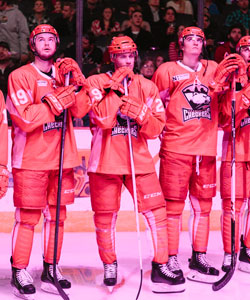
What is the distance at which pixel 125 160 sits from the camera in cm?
360

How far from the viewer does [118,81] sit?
137 inches

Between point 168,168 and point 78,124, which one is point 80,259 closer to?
point 168,168

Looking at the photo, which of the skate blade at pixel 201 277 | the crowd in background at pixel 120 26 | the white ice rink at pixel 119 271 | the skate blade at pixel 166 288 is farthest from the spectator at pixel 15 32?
the skate blade at pixel 166 288

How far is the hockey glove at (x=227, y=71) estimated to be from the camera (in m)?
3.65

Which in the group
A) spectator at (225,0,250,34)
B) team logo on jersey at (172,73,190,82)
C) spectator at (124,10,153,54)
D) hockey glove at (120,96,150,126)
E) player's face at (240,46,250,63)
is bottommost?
hockey glove at (120,96,150,126)

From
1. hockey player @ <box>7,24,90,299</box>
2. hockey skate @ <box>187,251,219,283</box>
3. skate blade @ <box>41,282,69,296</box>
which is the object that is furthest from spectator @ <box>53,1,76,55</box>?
skate blade @ <box>41,282,69,296</box>

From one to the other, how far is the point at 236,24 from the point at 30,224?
14.7 ft

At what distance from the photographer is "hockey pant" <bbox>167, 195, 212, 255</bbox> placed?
3.84 m

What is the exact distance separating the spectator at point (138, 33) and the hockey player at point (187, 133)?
3099 mm

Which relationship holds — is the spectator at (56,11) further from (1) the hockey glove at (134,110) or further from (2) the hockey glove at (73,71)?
(1) the hockey glove at (134,110)

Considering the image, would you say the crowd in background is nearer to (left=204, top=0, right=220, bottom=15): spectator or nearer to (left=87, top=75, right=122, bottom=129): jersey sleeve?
(left=204, top=0, right=220, bottom=15): spectator

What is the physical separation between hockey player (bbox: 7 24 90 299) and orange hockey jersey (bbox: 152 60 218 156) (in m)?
0.61

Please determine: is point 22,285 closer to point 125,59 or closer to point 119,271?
point 119,271

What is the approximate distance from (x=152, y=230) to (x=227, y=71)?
1083mm
